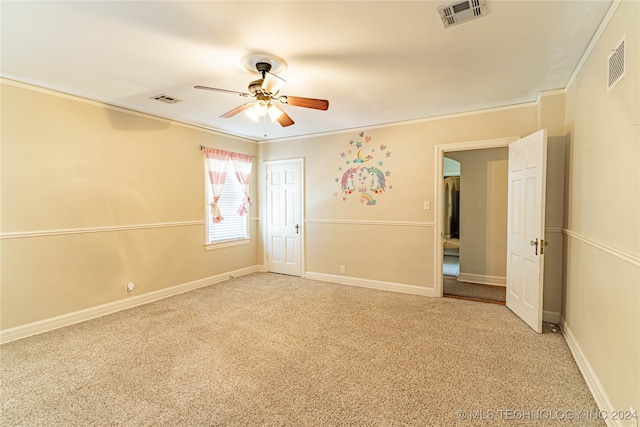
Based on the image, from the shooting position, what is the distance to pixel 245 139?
217 inches

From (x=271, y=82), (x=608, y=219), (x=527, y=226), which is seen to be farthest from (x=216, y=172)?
(x=608, y=219)

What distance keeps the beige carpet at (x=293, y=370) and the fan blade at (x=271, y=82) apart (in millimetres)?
2403

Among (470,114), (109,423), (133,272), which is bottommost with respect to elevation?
(109,423)

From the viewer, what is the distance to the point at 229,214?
17.2 ft

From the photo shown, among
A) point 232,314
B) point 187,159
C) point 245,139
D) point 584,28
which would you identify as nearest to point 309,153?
point 245,139

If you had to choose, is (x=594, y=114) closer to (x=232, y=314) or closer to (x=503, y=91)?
(x=503, y=91)

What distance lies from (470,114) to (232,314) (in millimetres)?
3969

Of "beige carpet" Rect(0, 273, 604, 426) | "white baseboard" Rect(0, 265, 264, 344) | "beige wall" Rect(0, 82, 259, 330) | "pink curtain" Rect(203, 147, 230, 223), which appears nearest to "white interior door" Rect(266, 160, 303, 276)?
"pink curtain" Rect(203, 147, 230, 223)

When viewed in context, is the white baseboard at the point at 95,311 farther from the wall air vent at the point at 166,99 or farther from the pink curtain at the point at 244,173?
the wall air vent at the point at 166,99

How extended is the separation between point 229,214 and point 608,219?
4.80 m

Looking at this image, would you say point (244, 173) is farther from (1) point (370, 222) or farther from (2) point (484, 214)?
(2) point (484, 214)

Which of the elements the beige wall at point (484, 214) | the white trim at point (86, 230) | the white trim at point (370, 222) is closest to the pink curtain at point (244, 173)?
the white trim at point (86, 230)

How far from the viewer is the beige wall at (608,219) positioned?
5.17 feet

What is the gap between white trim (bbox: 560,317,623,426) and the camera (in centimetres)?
181
